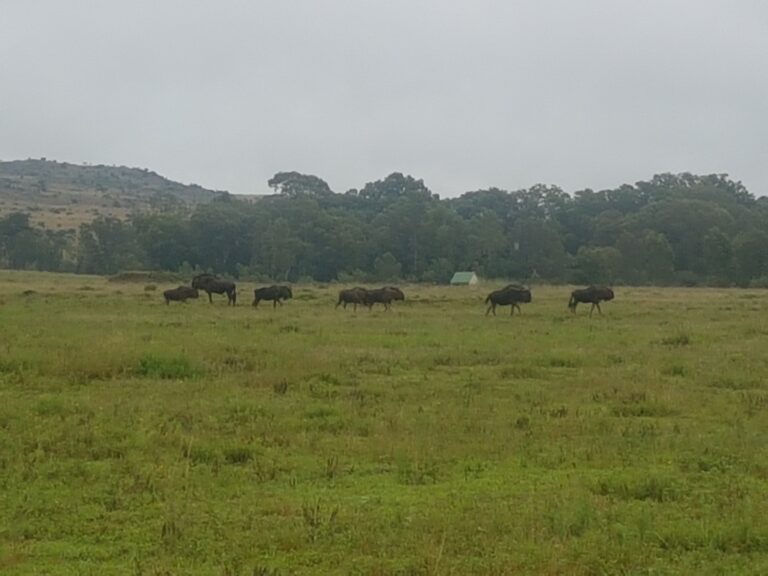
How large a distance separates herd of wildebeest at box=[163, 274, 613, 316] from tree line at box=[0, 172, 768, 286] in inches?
1638

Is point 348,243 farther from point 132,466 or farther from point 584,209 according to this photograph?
point 132,466

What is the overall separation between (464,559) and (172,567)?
233 cm

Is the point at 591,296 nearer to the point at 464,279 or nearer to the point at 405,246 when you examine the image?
the point at 464,279

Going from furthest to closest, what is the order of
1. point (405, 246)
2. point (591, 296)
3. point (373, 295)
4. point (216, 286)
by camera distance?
point (405, 246), point (216, 286), point (373, 295), point (591, 296)

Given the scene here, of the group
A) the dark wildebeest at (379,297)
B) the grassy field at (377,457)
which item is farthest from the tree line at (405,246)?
the grassy field at (377,457)

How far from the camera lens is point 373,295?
140 feet

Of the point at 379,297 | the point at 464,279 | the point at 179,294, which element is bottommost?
the point at 179,294

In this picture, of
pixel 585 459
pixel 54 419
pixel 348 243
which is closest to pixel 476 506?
pixel 585 459

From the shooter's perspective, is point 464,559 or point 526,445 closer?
point 464,559

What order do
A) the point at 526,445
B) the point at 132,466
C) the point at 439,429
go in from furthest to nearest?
the point at 439,429 → the point at 526,445 → the point at 132,466

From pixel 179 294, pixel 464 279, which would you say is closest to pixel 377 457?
pixel 179 294

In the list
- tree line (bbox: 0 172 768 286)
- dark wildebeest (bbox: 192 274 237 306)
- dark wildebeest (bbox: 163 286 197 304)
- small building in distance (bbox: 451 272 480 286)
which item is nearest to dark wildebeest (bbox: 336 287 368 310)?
dark wildebeest (bbox: 192 274 237 306)

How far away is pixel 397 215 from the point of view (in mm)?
100875

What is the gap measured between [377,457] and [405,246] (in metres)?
89.3
